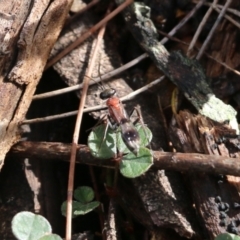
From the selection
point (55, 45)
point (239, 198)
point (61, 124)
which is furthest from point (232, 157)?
point (55, 45)

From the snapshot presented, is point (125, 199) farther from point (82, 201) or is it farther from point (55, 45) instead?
point (55, 45)

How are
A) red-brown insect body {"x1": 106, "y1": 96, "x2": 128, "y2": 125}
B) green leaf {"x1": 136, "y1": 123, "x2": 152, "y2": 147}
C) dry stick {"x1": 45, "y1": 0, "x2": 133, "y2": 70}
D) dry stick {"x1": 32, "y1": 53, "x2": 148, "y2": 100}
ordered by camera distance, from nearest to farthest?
green leaf {"x1": 136, "y1": 123, "x2": 152, "y2": 147}, red-brown insect body {"x1": 106, "y1": 96, "x2": 128, "y2": 125}, dry stick {"x1": 32, "y1": 53, "x2": 148, "y2": 100}, dry stick {"x1": 45, "y1": 0, "x2": 133, "y2": 70}

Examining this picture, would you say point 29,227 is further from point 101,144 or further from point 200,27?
point 200,27

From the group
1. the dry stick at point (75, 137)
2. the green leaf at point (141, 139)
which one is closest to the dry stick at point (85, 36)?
the dry stick at point (75, 137)

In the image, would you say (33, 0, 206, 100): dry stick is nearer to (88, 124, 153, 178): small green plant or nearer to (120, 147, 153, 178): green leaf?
(88, 124, 153, 178): small green plant

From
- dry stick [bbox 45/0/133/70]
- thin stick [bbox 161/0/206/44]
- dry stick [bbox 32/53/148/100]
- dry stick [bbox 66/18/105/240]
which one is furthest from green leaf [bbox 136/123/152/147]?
thin stick [bbox 161/0/206/44]

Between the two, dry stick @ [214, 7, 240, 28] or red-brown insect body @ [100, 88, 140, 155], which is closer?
red-brown insect body @ [100, 88, 140, 155]

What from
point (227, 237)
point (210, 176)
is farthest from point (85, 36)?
point (227, 237)
